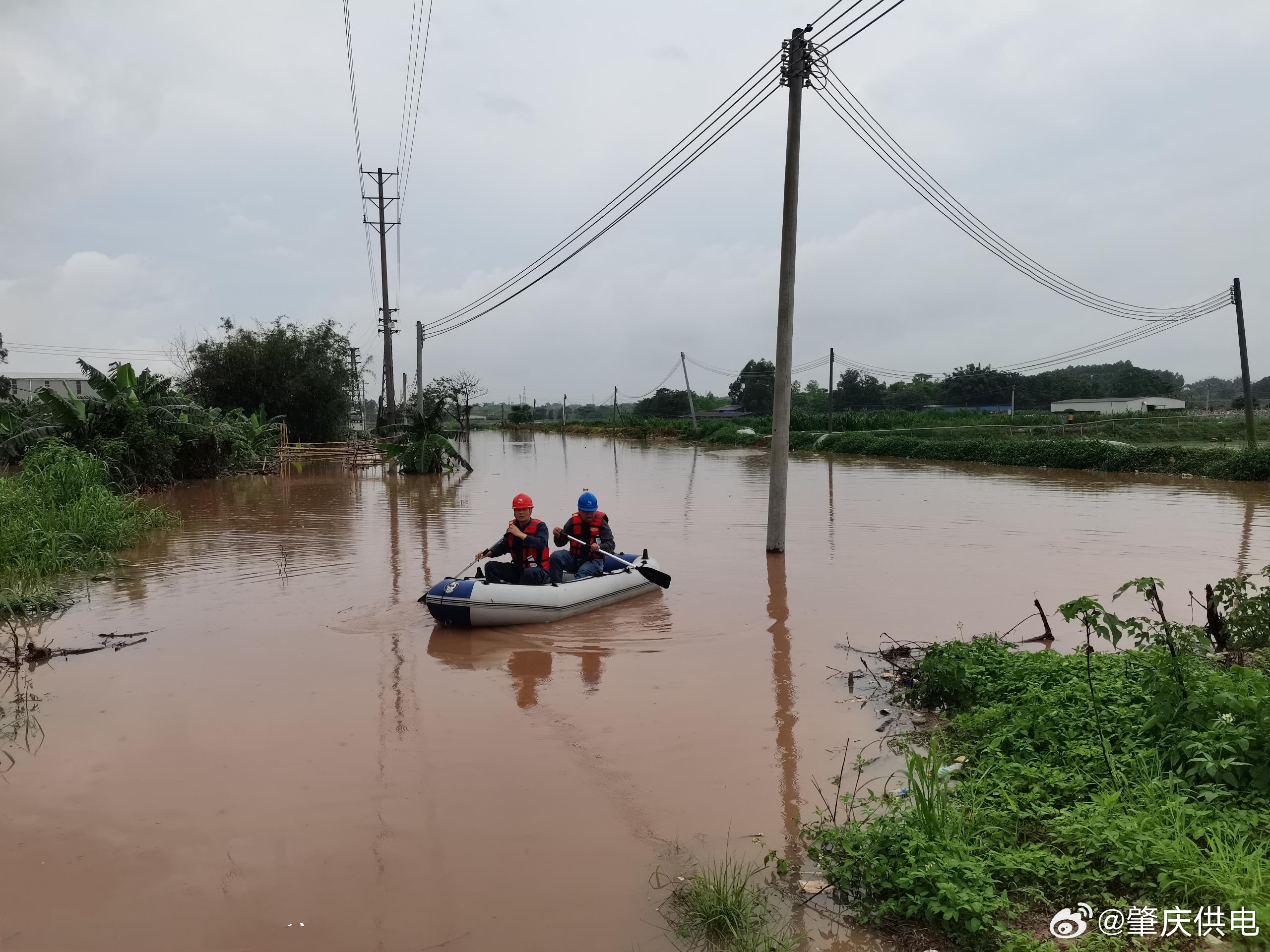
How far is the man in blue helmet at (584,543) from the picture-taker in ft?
32.6

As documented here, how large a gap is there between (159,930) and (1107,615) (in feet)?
15.9

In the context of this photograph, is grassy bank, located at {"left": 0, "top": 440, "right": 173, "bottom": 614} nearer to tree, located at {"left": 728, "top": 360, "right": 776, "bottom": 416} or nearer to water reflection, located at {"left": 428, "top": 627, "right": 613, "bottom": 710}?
water reflection, located at {"left": 428, "top": 627, "right": 613, "bottom": 710}

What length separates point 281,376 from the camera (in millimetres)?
35375

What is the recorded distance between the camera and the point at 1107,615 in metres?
4.69

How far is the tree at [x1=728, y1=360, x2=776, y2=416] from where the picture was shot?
68250 mm

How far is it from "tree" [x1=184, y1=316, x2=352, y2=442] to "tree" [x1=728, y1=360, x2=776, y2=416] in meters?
36.5

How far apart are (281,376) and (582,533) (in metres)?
29.1

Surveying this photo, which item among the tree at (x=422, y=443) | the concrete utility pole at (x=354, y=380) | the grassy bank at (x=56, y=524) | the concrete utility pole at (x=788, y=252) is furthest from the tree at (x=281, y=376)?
the concrete utility pole at (x=788, y=252)

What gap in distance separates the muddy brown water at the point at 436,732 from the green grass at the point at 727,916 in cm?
14

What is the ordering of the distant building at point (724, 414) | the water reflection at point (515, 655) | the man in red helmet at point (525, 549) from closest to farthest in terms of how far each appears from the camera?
the water reflection at point (515, 655)
the man in red helmet at point (525, 549)
the distant building at point (724, 414)

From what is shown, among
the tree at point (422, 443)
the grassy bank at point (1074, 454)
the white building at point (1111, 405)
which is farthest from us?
the white building at point (1111, 405)

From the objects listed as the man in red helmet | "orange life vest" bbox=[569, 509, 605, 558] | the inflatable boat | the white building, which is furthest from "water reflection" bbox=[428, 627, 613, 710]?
the white building

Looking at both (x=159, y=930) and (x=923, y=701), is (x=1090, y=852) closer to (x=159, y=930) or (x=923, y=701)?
(x=923, y=701)

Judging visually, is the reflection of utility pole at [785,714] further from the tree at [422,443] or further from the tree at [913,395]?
the tree at [913,395]
